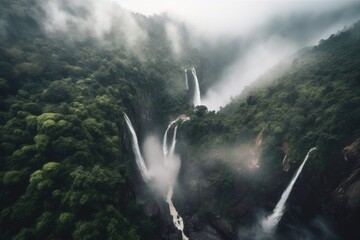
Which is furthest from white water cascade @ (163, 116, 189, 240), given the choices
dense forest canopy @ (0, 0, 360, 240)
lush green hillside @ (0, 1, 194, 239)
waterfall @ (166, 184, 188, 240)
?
lush green hillside @ (0, 1, 194, 239)

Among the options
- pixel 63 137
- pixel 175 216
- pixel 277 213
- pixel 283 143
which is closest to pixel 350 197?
pixel 277 213

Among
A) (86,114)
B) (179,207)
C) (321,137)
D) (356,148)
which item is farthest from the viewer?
(179,207)

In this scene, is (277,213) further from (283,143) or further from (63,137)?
(63,137)

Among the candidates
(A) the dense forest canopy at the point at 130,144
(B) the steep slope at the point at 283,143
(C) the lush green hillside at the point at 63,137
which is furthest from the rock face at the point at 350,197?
(C) the lush green hillside at the point at 63,137

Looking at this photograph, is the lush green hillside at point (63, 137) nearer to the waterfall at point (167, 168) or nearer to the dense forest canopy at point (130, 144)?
the dense forest canopy at point (130, 144)

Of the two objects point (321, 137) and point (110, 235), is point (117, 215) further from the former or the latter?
point (321, 137)

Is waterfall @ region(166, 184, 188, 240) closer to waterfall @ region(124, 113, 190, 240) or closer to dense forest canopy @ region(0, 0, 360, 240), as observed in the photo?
waterfall @ region(124, 113, 190, 240)

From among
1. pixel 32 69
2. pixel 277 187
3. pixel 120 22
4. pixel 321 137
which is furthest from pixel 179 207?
pixel 120 22
